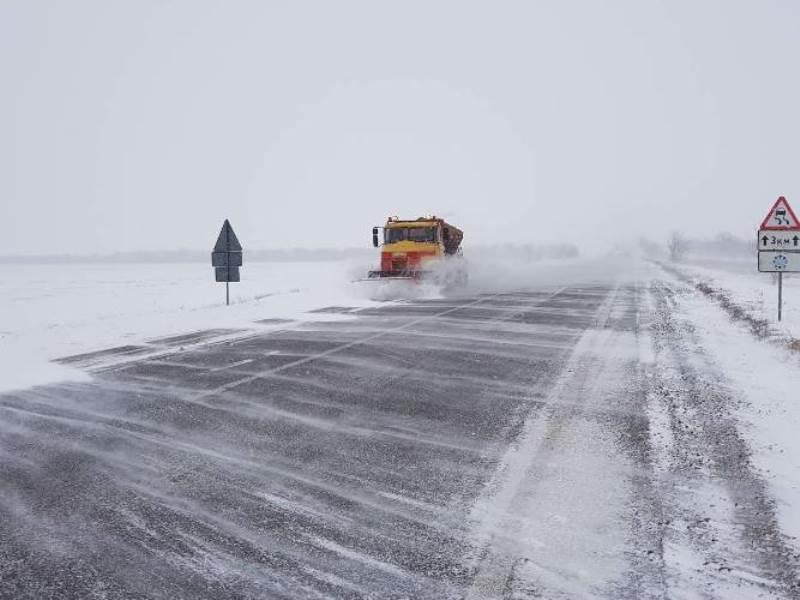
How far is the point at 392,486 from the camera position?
3.92 metres

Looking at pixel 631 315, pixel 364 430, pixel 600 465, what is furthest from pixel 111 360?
A: pixel 631 315

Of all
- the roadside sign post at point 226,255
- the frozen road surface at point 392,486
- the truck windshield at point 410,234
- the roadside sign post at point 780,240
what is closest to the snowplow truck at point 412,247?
the truck windshield at point 410,234

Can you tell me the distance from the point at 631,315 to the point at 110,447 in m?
13.3

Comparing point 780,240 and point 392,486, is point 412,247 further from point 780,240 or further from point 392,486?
point 392,486

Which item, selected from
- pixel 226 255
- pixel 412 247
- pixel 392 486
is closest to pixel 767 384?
pixel 392 486

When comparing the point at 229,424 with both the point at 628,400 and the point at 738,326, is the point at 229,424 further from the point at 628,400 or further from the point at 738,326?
the point at 738,326

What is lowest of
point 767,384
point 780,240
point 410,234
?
point 767,384

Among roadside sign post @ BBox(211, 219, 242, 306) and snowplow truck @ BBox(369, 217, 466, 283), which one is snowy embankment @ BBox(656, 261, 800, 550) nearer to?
snowplow truck @ BBox(369, 217, 466, 283)

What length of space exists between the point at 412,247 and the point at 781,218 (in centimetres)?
1302

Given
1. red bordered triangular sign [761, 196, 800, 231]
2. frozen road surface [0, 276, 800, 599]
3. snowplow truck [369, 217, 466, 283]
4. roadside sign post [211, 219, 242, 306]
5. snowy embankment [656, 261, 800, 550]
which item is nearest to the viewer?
frozen road surface [0, 276, 800, 599]

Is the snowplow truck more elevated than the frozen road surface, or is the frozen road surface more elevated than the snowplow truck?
the snowplow truck

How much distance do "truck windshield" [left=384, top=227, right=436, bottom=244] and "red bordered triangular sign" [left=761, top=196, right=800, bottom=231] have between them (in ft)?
41.5

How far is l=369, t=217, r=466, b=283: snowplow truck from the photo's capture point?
22797mm

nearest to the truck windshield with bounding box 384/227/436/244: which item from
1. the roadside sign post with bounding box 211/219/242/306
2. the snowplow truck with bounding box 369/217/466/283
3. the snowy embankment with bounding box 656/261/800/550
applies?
the snowplow truck with bounding box 369/217/466/283
